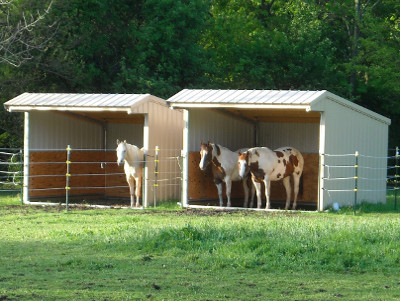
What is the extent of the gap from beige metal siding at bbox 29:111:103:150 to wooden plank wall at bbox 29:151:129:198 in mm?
234

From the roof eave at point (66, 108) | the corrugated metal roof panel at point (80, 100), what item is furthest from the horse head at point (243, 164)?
the roof eave at point (66, 108)

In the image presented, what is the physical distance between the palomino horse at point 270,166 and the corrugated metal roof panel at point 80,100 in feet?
9.17

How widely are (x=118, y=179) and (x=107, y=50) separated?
8.24 meters

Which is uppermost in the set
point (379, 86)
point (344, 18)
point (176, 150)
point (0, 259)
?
point (344, 18)

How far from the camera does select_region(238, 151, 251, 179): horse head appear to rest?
20.3m

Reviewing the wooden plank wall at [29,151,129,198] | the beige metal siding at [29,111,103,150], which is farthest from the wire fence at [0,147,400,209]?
the beige metal siding at [29,111,103,150]

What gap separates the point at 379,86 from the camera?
33.0 meters

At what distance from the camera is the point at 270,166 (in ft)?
67.4

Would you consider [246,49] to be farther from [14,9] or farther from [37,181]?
[37,181]

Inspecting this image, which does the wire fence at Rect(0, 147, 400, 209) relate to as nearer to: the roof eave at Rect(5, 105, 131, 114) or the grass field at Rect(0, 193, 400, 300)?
the roof eave at Rect(5, 105, 131, 114)

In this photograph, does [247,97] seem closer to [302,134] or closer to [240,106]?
[240,106]

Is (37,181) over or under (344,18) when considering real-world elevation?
under

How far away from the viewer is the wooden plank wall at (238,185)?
21.3m

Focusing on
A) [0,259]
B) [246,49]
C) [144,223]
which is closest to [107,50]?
[246,49]
